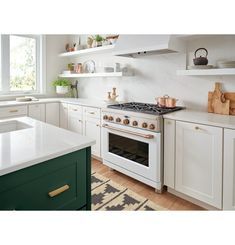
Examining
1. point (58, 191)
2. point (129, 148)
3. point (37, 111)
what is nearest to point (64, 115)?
point (37, 111)

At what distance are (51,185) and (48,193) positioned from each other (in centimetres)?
4

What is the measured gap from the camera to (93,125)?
3385 millimetres

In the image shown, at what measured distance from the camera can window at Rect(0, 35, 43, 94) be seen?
13.0 ft

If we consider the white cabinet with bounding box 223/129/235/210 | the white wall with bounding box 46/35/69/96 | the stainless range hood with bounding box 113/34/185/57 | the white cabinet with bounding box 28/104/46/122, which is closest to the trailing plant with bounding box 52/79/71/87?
the white wall with bounding box 46/35/69/96

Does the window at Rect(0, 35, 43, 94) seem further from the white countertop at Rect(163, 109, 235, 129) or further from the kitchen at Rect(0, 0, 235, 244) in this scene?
the white countertop at Rect(163, 109, 235, 129)

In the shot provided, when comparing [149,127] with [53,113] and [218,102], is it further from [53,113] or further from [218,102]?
[53,113]

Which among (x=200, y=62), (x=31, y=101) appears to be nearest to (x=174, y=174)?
(x=200, y=62)

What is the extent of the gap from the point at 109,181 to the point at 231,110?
1.63m

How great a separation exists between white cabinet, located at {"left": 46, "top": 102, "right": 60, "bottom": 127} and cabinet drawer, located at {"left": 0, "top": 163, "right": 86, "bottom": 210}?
2.91m

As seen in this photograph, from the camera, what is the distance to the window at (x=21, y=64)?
13.0ft

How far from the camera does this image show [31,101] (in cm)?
375

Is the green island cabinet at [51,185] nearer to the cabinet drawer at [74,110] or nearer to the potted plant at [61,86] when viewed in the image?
the cabinet drawer at [74,110]

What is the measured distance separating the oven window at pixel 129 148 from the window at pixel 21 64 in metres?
2.31
